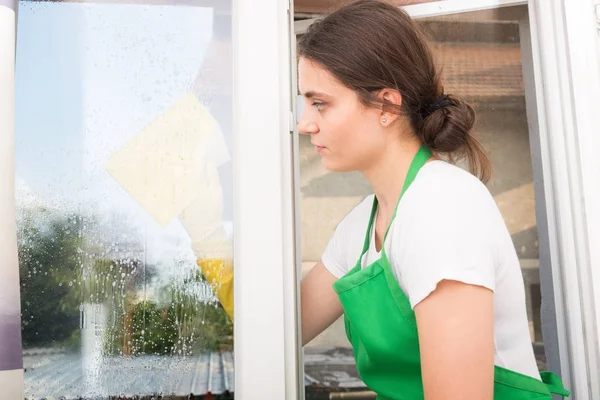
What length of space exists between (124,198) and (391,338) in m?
0.69

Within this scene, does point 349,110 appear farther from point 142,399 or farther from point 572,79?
point 142,399

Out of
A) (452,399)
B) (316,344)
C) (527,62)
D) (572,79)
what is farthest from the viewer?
(316,344)

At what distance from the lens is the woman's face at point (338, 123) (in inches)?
52.6

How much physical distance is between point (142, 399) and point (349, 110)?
81cm

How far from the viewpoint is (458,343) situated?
101 cm

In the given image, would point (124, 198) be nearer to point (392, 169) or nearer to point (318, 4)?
point (392, 169)

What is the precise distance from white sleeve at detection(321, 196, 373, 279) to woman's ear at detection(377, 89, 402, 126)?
0.31 meters

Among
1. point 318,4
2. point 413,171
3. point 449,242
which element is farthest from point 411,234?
point 318,4

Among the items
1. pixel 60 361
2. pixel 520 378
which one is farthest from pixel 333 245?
pixel 60 361

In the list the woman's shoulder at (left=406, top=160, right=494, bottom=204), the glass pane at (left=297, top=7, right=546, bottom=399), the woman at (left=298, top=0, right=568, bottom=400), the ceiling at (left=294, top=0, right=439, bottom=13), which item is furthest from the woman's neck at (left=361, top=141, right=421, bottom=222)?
the ceiling at (left=294, top=0, right=439, bottom=13)

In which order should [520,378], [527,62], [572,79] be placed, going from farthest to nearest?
[527,62] < [572,79] < [520,378]

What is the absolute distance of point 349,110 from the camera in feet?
4.38

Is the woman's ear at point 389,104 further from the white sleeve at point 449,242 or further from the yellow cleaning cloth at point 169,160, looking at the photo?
the yellow cleaning cloth at point 169,160

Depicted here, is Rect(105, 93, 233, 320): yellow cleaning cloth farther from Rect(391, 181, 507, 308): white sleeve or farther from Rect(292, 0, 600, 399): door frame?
Rect(391, 181, 507, 308): white sleeve
